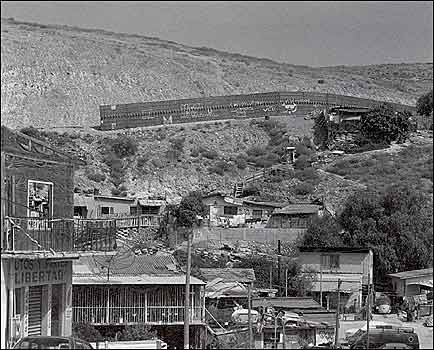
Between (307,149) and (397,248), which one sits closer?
(397,248)

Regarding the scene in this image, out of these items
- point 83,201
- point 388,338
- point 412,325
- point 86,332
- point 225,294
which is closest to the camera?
point 388,338

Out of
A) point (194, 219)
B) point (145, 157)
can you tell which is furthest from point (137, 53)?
point (194, 219)

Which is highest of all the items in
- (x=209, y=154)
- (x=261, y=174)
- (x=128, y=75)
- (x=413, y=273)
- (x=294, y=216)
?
(x=128, y=75)

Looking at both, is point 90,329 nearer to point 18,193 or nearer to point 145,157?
point 18,193

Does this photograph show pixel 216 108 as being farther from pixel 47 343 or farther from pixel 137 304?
pixel 47 343

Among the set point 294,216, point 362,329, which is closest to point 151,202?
point 294,216

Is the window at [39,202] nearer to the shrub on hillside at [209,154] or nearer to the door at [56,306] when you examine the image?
the door at [56,306]

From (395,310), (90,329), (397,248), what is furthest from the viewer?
(397,248)
